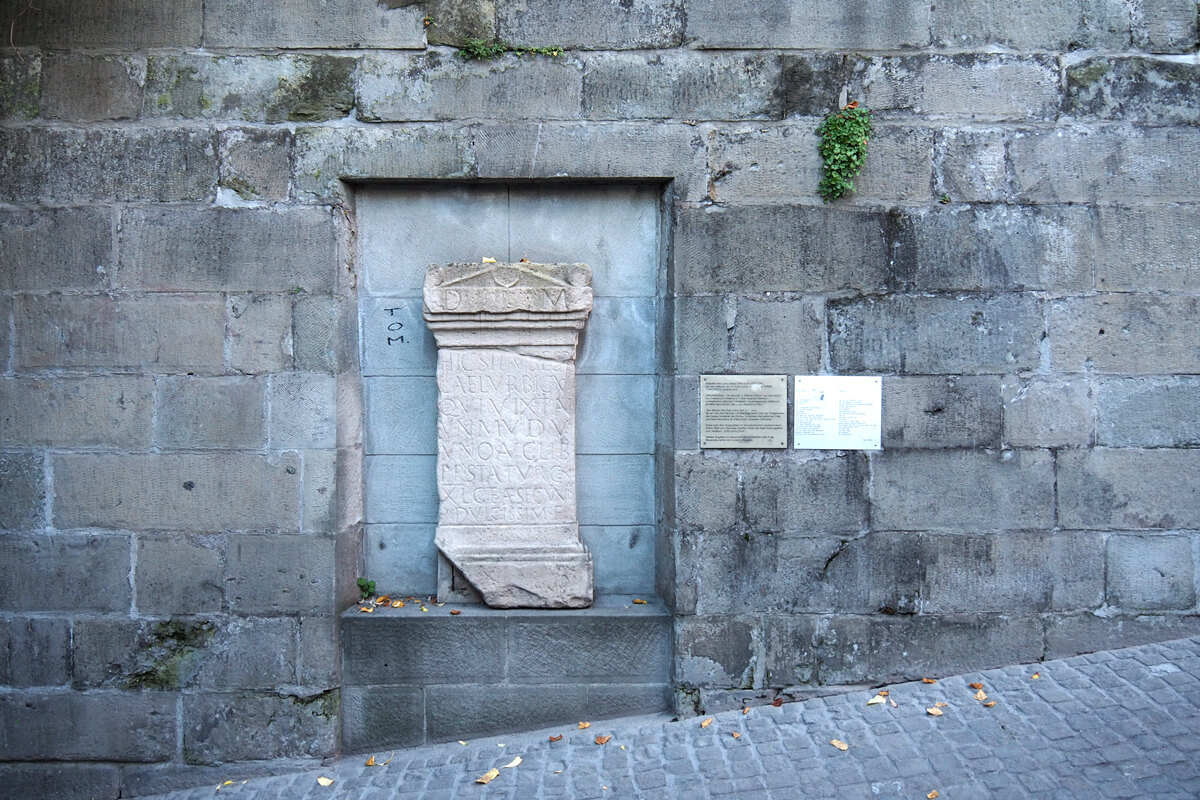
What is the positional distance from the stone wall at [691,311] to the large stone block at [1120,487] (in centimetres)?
1

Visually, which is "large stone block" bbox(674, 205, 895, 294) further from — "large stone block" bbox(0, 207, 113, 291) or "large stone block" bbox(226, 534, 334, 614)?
"large stone block" bbox(0, 207, 113, 291)

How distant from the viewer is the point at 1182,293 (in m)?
3.77

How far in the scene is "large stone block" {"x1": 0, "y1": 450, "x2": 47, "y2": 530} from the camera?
3.74 m

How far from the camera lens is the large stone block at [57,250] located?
12.3 ft

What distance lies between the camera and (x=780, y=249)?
3.76 meters

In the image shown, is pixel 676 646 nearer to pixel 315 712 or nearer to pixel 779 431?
pixel 779 431

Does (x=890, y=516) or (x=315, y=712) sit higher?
(x=890, y=516)

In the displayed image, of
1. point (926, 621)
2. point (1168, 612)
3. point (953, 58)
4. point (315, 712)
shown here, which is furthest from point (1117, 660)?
point (315, 712)

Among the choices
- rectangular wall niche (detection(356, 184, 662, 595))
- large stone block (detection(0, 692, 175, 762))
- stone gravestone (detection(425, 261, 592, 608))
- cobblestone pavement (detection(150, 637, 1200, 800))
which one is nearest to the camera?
cobblestone pavement (detection(150, 637, 1200, 800))

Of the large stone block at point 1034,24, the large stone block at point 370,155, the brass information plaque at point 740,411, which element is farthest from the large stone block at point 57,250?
the large stone block at point 1034,24

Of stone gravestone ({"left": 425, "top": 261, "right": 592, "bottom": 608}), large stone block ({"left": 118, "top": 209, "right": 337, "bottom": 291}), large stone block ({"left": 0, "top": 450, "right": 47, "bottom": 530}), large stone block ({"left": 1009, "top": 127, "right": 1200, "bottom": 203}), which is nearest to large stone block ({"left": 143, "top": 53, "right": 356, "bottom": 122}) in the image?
large stone block ({"left": 118, "top": 209, "right": 337, "bottom": 291})

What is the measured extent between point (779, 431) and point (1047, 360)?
49.8 inches

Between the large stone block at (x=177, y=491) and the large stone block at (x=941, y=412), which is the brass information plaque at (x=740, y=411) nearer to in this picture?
the large stone block at (x=941, y=412)

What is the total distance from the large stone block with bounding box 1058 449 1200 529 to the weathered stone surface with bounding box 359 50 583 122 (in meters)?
2.81
